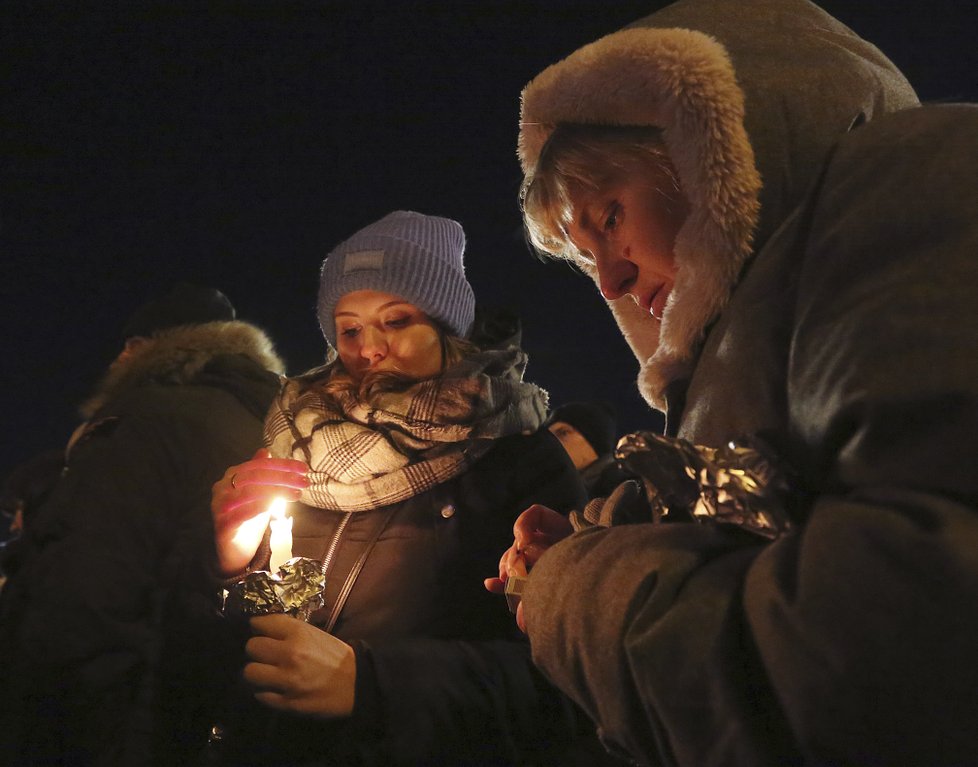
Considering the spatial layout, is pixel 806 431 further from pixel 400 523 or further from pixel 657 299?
pixel 400 523

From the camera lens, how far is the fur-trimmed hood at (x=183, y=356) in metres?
2.72

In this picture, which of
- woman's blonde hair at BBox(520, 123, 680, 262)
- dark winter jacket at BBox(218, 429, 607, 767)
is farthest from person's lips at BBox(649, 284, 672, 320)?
dark winter jacket at BBox(218, 429, 607, 767)

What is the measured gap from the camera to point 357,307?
2.39 meters

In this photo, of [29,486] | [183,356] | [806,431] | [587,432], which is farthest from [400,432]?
[29,486]

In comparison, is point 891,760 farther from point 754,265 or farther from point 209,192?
point 209,192

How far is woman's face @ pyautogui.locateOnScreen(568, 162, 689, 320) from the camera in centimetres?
135

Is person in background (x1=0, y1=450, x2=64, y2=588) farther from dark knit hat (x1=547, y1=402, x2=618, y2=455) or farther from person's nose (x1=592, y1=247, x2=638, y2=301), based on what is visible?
person's nose (x1=592, y1=247, x2=638, y2=301)

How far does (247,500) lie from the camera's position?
5.46 feet

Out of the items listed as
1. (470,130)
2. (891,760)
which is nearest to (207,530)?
(891,760)

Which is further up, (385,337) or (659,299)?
(659,299)

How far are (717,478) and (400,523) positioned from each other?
135 centimetres

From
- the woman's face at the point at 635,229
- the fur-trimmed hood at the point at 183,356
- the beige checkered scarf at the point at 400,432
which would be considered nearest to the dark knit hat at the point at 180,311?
the fur-trimmed hood at the point at 183,356

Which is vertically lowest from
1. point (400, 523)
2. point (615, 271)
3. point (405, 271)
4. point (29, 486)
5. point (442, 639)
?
point (29, 486)

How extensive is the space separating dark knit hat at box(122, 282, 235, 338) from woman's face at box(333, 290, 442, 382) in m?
1.11
